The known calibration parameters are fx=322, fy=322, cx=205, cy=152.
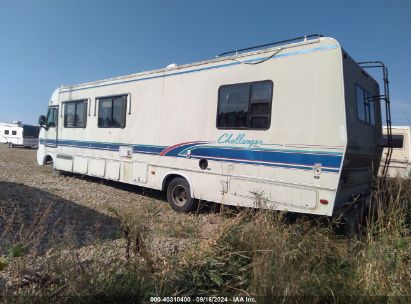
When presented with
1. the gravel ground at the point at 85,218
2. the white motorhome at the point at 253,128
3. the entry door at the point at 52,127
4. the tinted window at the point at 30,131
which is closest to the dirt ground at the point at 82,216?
the gravel ground at the point at 85,218

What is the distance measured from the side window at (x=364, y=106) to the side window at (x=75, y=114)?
727 centimetres

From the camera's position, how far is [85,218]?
598cm

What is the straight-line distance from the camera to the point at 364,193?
601cm

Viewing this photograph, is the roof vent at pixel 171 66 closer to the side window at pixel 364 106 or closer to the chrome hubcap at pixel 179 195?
the chrome hubcap at pixel 179 195

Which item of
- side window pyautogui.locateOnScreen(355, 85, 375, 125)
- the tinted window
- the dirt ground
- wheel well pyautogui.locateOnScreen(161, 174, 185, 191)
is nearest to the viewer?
the dirt ground

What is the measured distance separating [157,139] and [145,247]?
13.9 ft

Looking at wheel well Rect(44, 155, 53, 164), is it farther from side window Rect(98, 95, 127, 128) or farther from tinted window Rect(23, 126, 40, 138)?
tinted window Rect(23, 126, 40, 138)

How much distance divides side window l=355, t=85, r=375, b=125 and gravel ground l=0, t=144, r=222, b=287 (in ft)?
9.81

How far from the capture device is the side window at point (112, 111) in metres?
8.14

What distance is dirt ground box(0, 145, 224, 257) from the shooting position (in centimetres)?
406

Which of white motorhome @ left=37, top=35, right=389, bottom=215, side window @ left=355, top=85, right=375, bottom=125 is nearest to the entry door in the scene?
white motorhome @ left=37, top=35, right=389, bottom=215

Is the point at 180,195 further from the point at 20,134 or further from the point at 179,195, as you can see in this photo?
the point at 20,134

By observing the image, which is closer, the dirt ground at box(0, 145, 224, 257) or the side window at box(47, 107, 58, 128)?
the dirt ground at box(0, 145, 224, 257)

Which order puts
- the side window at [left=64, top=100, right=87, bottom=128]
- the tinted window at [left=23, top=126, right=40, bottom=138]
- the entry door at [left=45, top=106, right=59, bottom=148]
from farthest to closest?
the tinted window at [left=23, top=126, right=40, bottom=138] → the entry door at [left=45, top=106, right=59, bottom=148] → the side window at [left=64, top=100, right=87, bottom=128]
